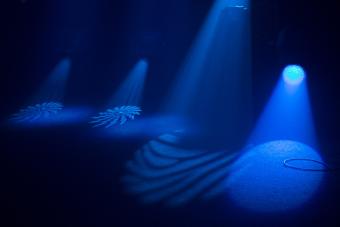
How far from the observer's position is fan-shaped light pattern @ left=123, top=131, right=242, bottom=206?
2.50m

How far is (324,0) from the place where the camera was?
433 centimetres

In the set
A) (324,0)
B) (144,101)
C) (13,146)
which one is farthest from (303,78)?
(13,146)

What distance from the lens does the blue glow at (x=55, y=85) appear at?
5504mm

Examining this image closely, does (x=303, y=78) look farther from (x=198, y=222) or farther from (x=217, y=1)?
(x=198, y=222)

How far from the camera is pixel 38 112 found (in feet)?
15.8

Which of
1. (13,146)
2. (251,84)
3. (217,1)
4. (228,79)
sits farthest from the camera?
(217,1)

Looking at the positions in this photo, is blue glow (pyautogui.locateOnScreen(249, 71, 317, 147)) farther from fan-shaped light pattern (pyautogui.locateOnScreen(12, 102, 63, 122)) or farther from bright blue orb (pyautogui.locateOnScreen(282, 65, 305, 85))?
fan-shaped light pattern (pyautogui.locateOnScreen(12, 102, 63, 122))

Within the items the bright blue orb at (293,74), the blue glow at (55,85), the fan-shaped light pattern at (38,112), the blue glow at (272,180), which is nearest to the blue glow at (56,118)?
the fan-shaped light pattern at (38,112)

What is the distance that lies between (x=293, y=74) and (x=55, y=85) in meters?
4.71

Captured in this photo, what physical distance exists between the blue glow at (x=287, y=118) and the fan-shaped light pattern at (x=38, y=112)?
330 centimetres

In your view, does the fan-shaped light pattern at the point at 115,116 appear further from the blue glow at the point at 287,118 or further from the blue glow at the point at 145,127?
the blue glow at the point at 287,118

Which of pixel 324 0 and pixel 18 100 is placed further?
pixel 18 100

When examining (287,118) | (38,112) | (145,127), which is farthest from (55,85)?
(287,118)

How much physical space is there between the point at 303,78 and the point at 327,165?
1.86 metres
